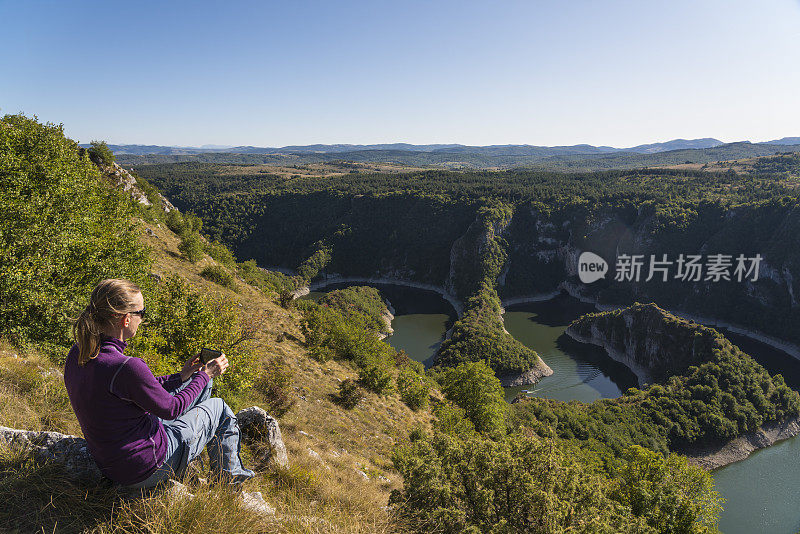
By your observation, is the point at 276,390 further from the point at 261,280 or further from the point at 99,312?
the point at 261,280

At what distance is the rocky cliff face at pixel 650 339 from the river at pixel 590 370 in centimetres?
Answer: 251

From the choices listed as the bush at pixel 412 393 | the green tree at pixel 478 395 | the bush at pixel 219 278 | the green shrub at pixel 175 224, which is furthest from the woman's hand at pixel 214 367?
the green shrub at pixel 175 224

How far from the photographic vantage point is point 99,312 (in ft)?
11.8

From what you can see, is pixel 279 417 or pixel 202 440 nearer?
pixel 202 440

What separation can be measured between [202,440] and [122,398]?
152cm

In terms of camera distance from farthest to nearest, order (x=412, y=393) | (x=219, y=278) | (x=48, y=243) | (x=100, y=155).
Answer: (x=100, y=155) < (x=219, y=278) < (x=412, y=393) < (x=48, y=243)

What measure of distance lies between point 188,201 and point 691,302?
565ft

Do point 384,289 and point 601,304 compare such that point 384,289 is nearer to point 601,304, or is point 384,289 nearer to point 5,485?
point 601,304

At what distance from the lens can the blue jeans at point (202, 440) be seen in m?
4.40

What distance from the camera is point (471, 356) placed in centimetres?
6328

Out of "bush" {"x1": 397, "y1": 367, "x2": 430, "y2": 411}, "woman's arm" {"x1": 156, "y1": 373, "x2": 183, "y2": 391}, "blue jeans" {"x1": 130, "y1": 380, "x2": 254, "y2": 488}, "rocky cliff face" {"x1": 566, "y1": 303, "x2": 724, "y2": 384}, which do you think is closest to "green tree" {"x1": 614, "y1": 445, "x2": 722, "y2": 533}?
"bush" {"x1": 397, "y1": 367, "x2": 430, "y2": 411}

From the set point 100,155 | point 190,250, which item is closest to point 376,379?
point 190,250

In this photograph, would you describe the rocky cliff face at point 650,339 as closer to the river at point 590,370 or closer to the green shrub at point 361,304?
the river at point 590,370

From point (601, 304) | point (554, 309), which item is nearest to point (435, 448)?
point (554, 309)
